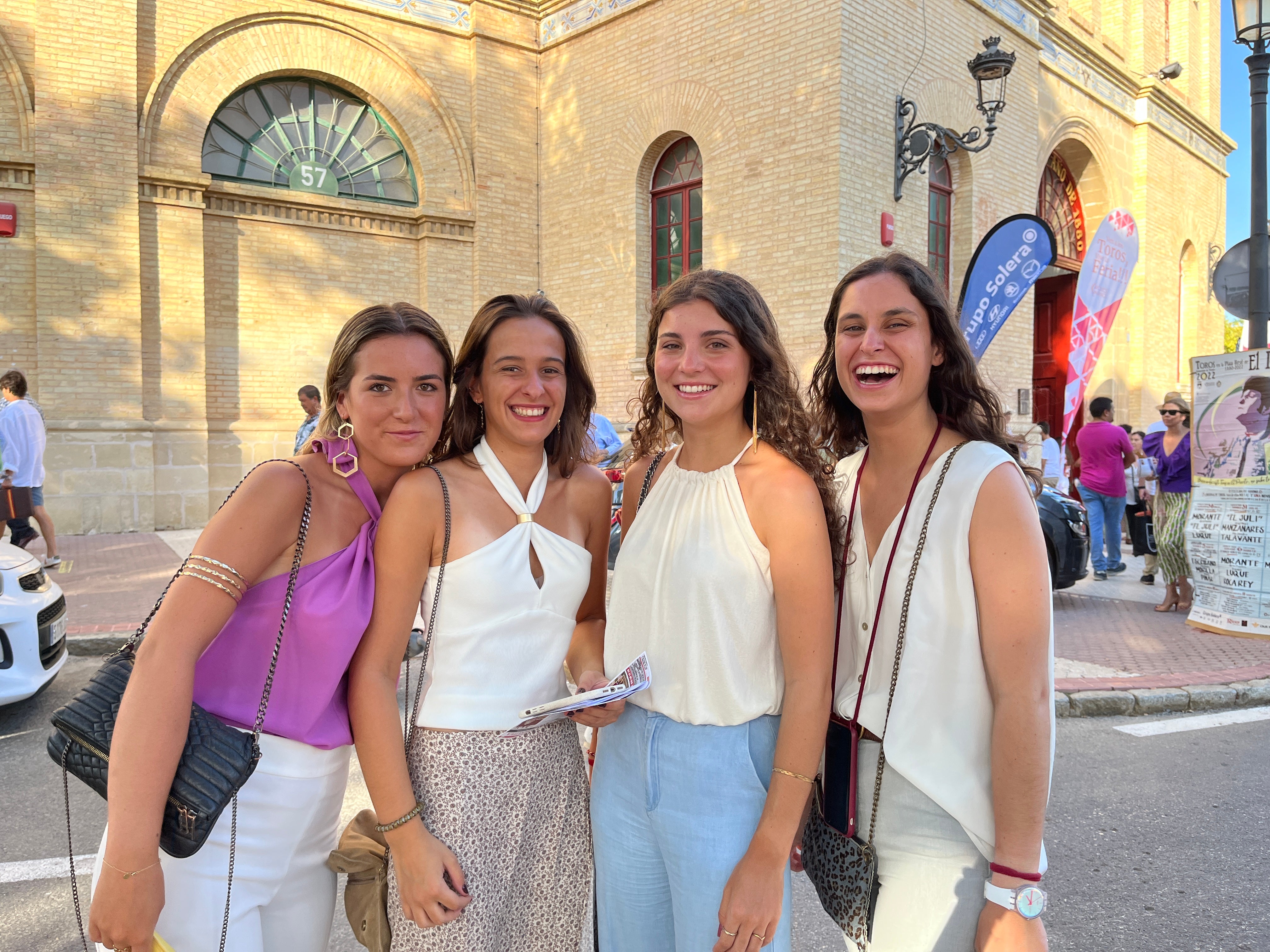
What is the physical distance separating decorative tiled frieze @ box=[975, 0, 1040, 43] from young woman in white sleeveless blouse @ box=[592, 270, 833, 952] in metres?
13.5

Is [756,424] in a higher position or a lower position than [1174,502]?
higher

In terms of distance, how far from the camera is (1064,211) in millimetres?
16969

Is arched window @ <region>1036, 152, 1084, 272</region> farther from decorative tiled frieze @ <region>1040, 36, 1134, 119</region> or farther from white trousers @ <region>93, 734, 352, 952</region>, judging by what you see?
white trousers @ <region>93, 734, 352, 952</region>

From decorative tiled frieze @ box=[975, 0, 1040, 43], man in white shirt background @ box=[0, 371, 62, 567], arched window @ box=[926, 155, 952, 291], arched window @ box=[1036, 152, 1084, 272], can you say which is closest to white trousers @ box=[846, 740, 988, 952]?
man in white shirt background @ box=[0, 371, 62, 567]

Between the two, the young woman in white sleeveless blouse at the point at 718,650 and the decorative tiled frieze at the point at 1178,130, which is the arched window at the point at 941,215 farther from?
the young woman in white sleeveless blouse at the point at 718,650

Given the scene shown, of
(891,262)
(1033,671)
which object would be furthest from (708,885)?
(891,262)

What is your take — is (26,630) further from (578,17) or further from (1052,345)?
(1052,345)

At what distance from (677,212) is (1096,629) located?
8.67m

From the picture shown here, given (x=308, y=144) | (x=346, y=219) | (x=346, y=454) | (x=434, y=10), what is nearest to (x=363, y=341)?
(x=346, y=454)

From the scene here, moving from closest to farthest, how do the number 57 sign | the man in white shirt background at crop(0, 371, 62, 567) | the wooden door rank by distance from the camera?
the man in white shirt background at crop(0, 371, 62, 567), the number 57 sign, the wooden door

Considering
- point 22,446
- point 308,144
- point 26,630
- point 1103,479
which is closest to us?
point 26,630

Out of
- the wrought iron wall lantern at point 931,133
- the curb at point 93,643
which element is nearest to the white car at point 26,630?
the curb at point 93,643

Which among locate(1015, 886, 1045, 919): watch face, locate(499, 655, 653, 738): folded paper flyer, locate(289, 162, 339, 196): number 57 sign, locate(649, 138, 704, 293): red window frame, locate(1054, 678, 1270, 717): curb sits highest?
locate(289, 162, 339, 196): number 57 sign

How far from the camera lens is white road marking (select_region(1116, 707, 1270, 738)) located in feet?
17.4
